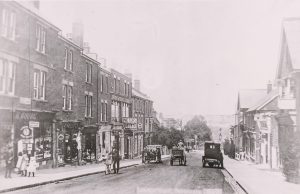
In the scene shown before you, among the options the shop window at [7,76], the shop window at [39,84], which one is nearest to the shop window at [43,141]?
the shop window at [39,84]

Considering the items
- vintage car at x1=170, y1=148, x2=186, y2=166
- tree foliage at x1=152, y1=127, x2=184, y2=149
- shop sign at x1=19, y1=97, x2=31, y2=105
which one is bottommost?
vintage car at x1=170, y1=148, x2=186, y2=166

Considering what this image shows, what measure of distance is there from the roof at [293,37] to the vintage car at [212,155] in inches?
511

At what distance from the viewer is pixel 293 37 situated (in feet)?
72.8

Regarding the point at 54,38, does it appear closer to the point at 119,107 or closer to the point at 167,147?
the point at 119,107

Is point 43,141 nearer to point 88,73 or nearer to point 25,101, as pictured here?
point 25,101

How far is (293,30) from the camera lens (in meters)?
22.4

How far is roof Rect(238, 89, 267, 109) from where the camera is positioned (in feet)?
181

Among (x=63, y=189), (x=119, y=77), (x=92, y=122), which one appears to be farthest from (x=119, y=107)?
(x=63, y=189)

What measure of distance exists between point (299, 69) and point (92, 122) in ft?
61.5

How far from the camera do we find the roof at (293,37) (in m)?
21.4

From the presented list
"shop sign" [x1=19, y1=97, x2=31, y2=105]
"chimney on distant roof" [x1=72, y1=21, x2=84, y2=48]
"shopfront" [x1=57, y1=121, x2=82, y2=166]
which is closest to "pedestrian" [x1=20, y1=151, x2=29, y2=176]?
"shop sign" [x1=19, y1=97, x2=31, y2=105]

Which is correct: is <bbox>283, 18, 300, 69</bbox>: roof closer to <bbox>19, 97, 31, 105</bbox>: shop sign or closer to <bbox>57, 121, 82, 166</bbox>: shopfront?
<bbox>19, 97, 31, 105</bbox>: shop sign

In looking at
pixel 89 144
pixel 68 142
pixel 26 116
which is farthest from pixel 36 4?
pixel 89 144

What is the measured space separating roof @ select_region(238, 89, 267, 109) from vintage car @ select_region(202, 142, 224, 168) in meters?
22.5
